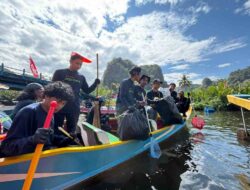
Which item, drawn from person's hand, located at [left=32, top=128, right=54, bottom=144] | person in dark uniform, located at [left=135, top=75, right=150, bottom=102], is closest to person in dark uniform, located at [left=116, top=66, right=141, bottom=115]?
person in dark uniform, located at [left=135, top=75, right=150, bottom=102]

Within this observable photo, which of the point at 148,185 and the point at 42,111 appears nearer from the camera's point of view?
the point at 42,111

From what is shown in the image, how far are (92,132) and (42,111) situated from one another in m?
1.52

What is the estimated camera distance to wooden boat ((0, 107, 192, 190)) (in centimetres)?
233

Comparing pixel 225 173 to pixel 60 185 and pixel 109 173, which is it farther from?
pixel 60 185

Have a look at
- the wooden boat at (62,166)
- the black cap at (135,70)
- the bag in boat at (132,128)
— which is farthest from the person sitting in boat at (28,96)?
the black cap at (135,70)

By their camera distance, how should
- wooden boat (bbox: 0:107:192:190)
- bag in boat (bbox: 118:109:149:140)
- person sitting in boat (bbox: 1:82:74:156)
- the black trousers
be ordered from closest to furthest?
person sitting in boat (bbox: 1:82:74:156), wooden boat (bbox: 0:107:192:190), the black trousers, bag in boat (bbox: 118:109:149:140)

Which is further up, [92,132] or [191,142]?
[92,132]

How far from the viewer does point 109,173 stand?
13.3ft

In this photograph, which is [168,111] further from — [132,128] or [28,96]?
[28,96]

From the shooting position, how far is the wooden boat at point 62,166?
7.63ft

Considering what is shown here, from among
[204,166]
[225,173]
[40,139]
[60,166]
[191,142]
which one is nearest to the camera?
[40,139]

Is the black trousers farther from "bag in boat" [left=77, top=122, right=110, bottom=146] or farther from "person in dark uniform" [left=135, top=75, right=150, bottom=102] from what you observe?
"person in dark uniform" [left=135, top=75, right=150, bottom=102]

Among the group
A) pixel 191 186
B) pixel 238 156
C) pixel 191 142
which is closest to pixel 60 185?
pixel 191 186

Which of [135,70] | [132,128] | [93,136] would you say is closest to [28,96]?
[93,136]
